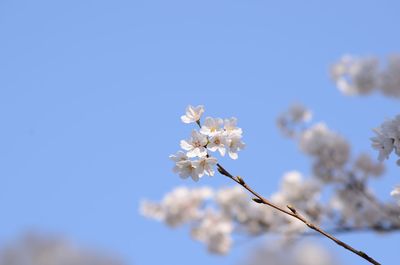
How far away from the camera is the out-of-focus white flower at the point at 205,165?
81.0 inches

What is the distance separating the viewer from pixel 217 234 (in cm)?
945

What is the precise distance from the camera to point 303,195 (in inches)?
359

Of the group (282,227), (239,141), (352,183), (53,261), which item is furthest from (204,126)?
(53,261)

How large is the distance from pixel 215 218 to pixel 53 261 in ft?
67.0

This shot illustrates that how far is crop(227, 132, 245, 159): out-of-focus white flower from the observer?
7.07ft

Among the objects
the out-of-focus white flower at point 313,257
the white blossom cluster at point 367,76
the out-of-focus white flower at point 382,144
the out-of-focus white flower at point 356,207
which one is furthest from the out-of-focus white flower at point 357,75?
the out-of-focus white flower at point 313,257

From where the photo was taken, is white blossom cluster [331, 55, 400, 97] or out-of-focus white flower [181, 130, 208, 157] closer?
out-of-focus white flower [181, 130, 208, 157]

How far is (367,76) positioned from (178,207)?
4.32m

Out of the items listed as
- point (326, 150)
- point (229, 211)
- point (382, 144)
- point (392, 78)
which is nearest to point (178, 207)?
point (229, 211)

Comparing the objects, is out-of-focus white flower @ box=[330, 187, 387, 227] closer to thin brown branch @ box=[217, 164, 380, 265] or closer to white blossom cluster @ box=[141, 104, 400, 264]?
white blossom cluster @ box=[141, 104, 400, 264]

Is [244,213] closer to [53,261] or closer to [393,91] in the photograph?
[393,91]

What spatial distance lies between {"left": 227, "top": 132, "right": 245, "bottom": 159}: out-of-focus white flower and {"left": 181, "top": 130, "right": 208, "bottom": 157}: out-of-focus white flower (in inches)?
4.3

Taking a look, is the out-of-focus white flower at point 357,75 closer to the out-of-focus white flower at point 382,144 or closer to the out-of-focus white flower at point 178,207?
the out-of-focus white flower at point 178,207

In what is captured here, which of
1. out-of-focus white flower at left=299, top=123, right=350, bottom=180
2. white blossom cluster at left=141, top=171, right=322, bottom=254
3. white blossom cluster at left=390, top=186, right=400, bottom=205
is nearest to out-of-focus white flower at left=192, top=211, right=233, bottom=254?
white blossom cluster at left=141, top=171, right=322, bottom=254
